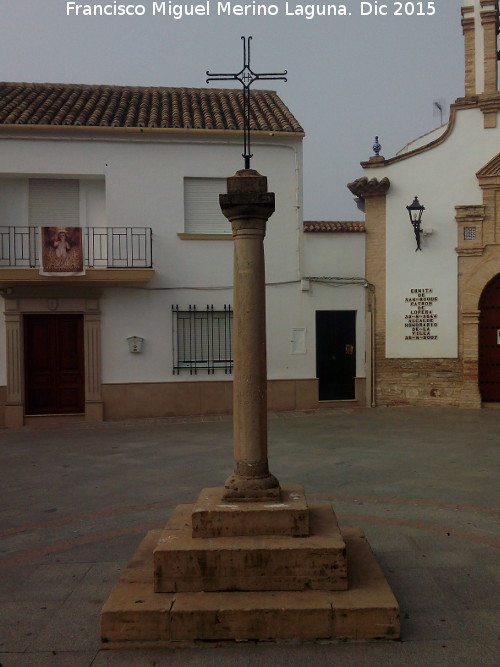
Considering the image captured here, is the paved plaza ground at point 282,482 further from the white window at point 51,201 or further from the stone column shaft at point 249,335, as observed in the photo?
the white window at point 51,201

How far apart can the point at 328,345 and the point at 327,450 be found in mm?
4593

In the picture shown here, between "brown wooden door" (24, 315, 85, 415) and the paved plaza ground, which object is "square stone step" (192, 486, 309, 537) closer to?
the paved plaza ground

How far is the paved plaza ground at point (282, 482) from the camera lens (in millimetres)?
3545

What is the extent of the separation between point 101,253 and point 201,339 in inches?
105

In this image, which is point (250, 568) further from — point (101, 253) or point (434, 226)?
point (434, 226)

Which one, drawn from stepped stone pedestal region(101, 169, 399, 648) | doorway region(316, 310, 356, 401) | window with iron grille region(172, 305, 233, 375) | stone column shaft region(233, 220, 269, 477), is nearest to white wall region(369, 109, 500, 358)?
doorway region(316, 310, 356, 401)

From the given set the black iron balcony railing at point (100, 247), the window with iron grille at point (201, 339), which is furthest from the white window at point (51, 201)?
the window with iron grille at point (201, 339)

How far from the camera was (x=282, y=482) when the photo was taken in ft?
24.1

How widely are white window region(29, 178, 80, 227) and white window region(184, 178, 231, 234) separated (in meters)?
2.33

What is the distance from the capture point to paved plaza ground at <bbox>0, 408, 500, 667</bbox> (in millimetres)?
3545

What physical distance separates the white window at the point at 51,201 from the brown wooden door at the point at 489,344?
29.2 feet

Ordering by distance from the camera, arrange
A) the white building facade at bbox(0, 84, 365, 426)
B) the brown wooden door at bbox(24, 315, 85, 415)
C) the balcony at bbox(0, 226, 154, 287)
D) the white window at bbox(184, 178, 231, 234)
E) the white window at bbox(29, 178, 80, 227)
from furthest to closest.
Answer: the white window at bbox(184, 178, 231, 234)
the white window at bbox(29, 178, 80, 227)
the brown wooden door at bbox(24, 315, 85, 415)
the white building facade at bbox(0, 84, 365, 426)
the balcony at bbox(0, 226, 154, 287)

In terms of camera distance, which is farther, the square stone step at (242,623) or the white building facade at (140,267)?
the white building facade at (140,267)

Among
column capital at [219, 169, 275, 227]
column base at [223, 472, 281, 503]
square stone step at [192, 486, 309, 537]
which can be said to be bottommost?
square stone step at [192, 486, 309, 537]
